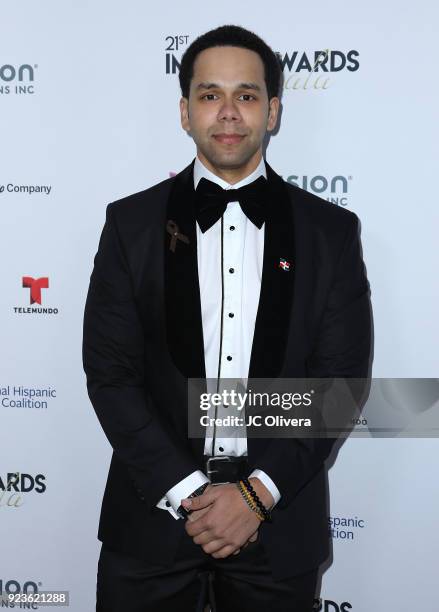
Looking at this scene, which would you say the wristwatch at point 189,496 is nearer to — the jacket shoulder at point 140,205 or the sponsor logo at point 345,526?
the jacket shoulder at point 140,205

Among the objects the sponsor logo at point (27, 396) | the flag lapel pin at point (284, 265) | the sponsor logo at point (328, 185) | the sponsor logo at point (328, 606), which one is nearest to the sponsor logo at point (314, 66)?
the sponsor logo at point (328, 185)

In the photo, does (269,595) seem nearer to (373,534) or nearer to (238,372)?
(238,372)

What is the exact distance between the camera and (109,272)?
2.13m

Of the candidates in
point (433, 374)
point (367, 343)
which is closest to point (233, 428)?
point (367, 343)

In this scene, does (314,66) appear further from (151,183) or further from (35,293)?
(35,293)

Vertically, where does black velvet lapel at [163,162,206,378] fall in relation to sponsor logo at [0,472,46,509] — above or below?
above

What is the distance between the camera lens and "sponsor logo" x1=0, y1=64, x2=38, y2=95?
2.80 meters

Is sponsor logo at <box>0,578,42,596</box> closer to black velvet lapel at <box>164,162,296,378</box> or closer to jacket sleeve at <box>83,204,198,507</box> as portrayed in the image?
jacket sleeve at <box>83,204,198,507</box>

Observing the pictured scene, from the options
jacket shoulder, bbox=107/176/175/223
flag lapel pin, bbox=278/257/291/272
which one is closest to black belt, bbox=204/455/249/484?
flag lapel pin, bbox=278/257/291/272

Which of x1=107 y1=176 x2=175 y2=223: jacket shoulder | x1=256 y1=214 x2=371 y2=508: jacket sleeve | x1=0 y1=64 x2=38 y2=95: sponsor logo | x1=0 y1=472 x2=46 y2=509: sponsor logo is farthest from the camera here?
x1=0 y1=472 x2=46 y2=509: sponsor logo

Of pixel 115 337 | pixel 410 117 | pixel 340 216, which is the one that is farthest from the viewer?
pixel 410 117

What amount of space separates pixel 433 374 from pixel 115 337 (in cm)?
129

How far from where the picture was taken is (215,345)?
6.96 ft

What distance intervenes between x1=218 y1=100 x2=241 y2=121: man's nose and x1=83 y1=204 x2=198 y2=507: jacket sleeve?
1.48 feet
